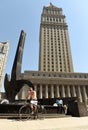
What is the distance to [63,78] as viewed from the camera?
66062mm

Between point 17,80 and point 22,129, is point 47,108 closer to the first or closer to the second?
point 17,80

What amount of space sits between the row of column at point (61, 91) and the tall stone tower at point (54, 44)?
14191 millimetres

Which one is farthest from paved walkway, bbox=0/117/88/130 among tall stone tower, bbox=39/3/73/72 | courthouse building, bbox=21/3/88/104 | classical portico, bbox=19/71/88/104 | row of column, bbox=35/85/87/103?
tall stone tower, bbox=39/3/73/72

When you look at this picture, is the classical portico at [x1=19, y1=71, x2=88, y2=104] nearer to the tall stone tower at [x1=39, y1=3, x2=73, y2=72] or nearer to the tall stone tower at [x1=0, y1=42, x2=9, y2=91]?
the tall stone tower at [x1=39, y1=3, x2=73, y2=72]

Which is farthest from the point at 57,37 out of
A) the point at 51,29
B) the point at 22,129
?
the point at 22,129

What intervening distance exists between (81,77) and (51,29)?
45.8 meters

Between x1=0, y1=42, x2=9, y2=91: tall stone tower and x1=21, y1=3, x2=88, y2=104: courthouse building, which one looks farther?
x1=0, y1=42, x2=9, y2=91: tall stone tower

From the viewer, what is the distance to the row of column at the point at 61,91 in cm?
6225

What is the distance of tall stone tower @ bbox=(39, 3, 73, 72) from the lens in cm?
7938

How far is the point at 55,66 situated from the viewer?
78.9 m

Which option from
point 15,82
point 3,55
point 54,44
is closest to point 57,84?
point 54,44

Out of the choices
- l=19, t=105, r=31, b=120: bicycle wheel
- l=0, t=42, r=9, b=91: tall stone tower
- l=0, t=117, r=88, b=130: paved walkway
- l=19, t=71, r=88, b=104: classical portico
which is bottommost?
l=0, t=117, r=88, b=130: paved walkway

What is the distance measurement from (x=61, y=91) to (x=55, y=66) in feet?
61.2

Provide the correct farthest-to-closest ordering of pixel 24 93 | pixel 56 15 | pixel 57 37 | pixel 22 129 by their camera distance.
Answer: pixel 56 15 < pixel 57 37 < pixel 24 93 < pixel 22 129
